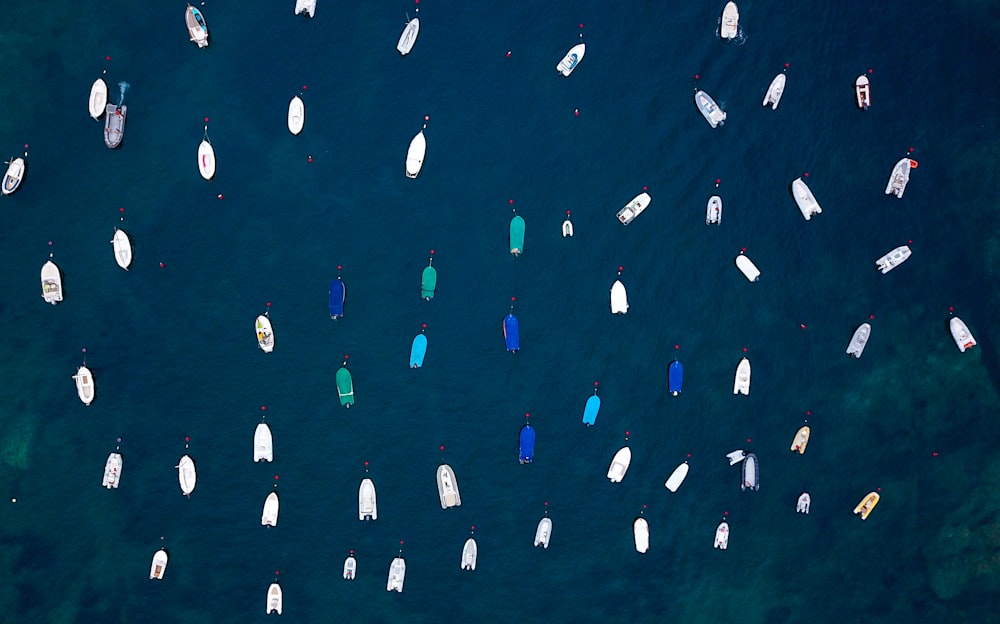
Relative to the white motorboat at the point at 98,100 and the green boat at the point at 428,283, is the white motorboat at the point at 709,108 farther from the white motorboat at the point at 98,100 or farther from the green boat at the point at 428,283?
the white motorboat at the point at 98,100

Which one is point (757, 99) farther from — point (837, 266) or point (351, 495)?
point (351, 495)

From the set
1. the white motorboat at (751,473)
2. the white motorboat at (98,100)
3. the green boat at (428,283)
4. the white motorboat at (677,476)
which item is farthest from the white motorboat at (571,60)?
the white motorboat at (98,100)

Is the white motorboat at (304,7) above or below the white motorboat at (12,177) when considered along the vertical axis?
above

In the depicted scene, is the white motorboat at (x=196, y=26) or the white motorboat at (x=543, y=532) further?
the white motorboat at (x=543, y=532)

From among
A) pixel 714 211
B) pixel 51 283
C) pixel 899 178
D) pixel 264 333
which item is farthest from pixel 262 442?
pixel 899 178

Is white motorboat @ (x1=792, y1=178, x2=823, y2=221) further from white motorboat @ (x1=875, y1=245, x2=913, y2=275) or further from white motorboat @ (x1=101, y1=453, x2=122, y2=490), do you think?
white motorboat @ (x1=101, y1=453, x2=122, y2=490)

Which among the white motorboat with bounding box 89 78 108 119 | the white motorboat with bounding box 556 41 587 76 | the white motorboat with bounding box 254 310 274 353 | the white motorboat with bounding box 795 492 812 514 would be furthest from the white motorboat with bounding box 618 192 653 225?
the white motorboat with bounding box 89 78 108 119

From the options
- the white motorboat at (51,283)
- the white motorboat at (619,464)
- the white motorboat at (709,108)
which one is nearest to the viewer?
the white motorboat at (51,283)
